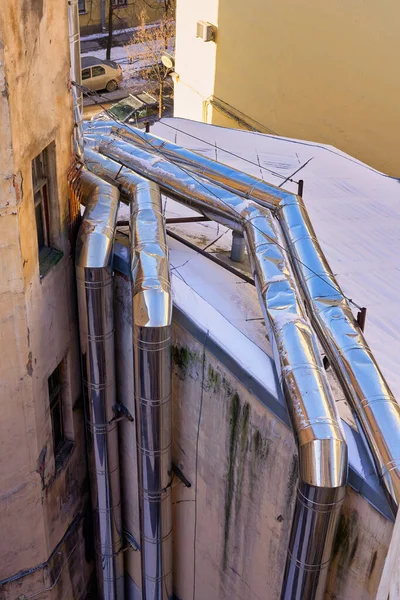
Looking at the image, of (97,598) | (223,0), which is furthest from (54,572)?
(223,0)

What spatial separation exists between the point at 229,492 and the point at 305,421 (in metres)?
2.38

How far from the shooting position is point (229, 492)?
371 inches

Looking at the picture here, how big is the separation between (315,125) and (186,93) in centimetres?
565

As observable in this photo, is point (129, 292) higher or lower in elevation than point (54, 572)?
higher

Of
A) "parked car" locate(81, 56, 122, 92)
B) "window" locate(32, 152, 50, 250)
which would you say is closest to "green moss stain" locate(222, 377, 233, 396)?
"window" locate(32, 152, 50, 250)

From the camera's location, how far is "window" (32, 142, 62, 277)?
9.17 meters

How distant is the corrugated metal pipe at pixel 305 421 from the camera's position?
23.9ft

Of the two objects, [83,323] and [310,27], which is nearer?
[83,323]

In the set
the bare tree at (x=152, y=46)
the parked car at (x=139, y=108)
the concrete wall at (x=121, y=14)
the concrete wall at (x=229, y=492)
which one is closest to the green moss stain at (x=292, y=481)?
the concrete wall at (x=229, y=492)

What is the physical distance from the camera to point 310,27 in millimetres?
17734

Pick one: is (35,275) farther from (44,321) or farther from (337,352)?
(337,352)

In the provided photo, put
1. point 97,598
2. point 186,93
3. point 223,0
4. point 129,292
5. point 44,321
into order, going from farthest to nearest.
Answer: point 186,93
point 223,0
point 97,598
point 129,292
point 44,321

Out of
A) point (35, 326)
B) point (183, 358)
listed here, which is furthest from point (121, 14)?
point (35, 326)

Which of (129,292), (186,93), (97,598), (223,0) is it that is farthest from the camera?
(186,93)
